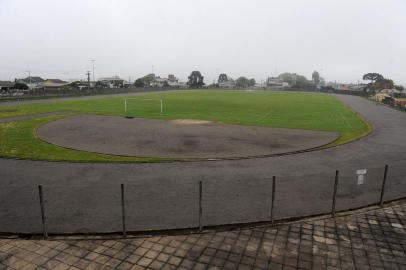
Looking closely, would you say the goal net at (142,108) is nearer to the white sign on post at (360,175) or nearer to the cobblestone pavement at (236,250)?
the cobblestone pavement at (236,250)

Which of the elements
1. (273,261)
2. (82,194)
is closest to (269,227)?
(273,261)

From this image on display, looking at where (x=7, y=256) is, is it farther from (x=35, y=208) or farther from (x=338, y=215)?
(x=338, y=215)

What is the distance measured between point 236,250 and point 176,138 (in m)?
16.0

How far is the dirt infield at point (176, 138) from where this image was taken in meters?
19.8

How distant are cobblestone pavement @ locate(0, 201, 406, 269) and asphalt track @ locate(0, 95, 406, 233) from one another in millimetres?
866

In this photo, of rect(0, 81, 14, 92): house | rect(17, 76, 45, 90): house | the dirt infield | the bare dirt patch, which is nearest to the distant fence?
the dirt infield

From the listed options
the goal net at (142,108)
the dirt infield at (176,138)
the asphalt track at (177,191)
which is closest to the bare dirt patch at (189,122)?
the dirt infield at (176,138)

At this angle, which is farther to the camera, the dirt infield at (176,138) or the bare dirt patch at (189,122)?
the bare dirt patch at (189,122)

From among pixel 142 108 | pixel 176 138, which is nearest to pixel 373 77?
pixel 142 108

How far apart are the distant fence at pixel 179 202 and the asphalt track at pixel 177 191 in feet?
0.10

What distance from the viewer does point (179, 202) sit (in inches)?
457

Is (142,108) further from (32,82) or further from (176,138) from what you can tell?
(32,82)

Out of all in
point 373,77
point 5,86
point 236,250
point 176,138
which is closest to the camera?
point 236,250

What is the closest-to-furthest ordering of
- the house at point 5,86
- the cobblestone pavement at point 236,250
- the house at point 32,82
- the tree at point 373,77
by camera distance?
1. the cobblestone pavement at point 236,250
2. the house at point 5,86
3. the house at point 32,82
4. the tree at point 373,77
